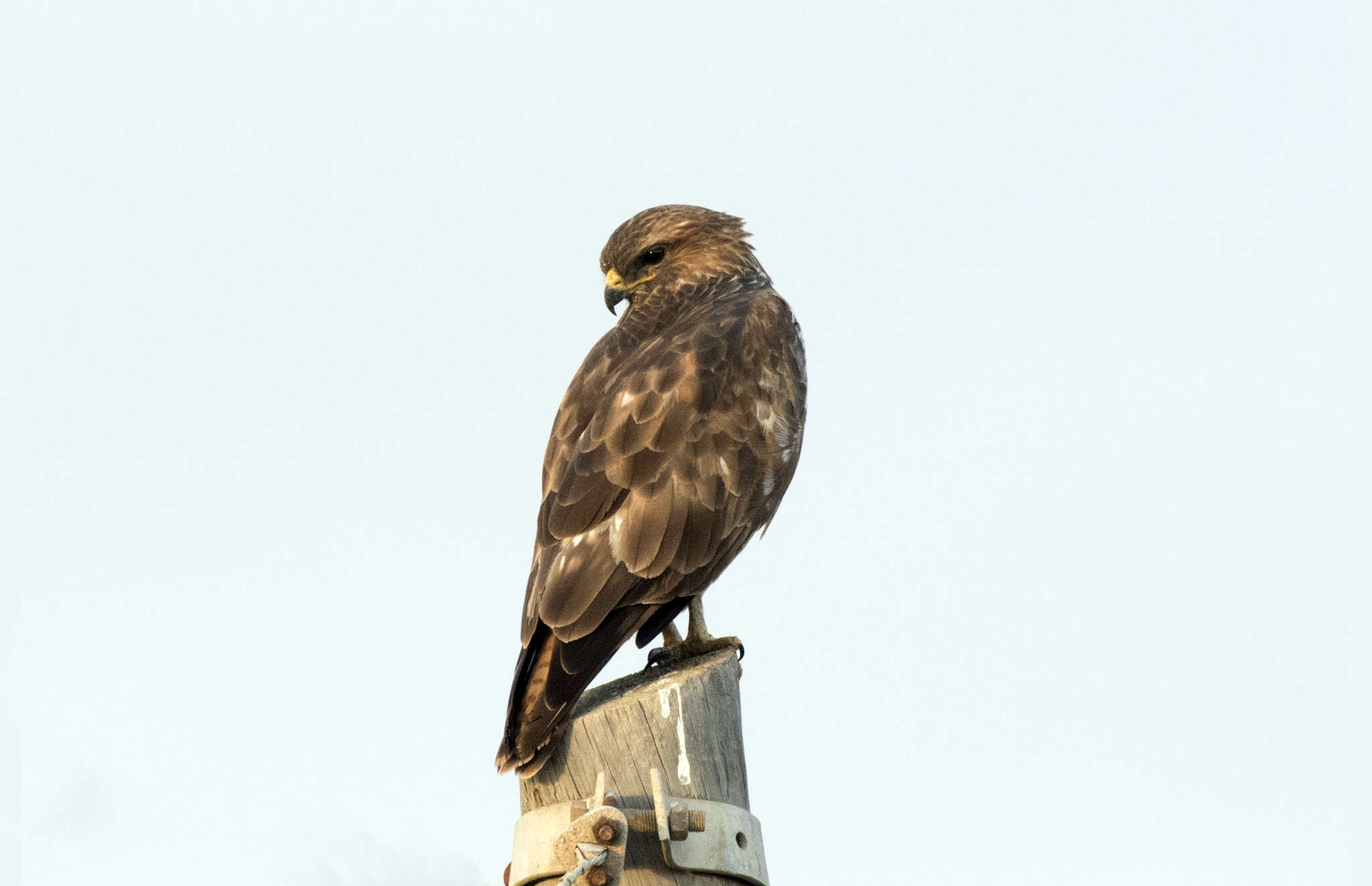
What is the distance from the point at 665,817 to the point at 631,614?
1462mm

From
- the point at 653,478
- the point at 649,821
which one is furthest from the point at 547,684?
A: the point at 653,478

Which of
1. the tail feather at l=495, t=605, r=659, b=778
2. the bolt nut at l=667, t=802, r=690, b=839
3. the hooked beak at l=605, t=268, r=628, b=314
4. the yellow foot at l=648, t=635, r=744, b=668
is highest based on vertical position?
the hooked beak at l=605, t=268, r=628, b=314

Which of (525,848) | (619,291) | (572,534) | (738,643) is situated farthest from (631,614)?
(619,291)

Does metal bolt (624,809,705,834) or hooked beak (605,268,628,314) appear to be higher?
hooked beak (605,268,628,314)

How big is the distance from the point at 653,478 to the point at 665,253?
192cm

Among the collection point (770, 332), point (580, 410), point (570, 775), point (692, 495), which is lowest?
point (570, 775)

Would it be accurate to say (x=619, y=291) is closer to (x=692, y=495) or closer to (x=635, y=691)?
(x=692, y=495)

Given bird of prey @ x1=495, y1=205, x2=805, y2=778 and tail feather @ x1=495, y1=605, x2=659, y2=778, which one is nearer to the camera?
tail feather @ x1=495, y1=605, x2=659, y2=778

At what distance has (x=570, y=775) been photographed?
13.4 ft

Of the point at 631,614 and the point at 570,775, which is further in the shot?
the point at 631,614

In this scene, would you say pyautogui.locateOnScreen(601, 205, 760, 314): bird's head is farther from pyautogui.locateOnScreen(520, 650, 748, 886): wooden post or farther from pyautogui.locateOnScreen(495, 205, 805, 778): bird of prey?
pyautogui.locateOnScreen(520, 650, 748, 886): wooden post

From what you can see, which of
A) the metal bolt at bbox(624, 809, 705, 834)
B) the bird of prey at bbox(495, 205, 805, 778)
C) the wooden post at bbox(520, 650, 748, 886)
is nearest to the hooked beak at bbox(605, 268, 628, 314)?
the bird of prey at bbox(495, 205, 805, 778)

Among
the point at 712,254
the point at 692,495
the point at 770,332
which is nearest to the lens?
the point at 692,495

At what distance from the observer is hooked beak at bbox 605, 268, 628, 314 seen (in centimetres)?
722
